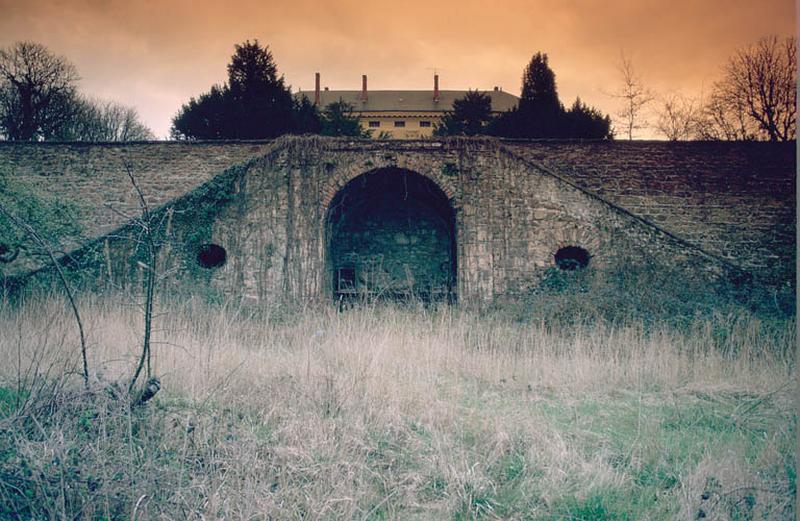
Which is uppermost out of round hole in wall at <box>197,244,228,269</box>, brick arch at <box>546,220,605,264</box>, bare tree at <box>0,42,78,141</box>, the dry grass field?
bare tree at <box>0,42,78,141</box>

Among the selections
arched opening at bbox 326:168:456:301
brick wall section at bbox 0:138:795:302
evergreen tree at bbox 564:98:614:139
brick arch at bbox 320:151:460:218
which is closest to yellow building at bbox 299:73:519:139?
evergreen tree at bbox 564:98:614:139

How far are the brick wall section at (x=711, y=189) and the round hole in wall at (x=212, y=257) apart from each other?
7884 mm

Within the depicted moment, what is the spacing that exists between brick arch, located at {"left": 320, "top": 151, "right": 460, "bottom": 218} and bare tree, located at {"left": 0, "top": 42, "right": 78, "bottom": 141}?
7916 millimetres

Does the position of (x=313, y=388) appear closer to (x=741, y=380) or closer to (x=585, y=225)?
(x=741, y=380)

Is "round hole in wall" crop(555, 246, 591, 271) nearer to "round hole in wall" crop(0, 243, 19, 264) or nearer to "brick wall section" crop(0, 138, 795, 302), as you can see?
"brick wall section" crop(0, 138, 795, 302)

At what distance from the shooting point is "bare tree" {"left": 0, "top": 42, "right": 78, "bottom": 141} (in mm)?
12039

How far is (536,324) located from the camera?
8.80 metres

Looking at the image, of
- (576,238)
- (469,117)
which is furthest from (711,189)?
(469,117)

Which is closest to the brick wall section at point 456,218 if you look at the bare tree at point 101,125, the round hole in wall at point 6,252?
the round hole in wall at point 6,252

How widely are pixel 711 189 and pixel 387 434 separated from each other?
1301cm

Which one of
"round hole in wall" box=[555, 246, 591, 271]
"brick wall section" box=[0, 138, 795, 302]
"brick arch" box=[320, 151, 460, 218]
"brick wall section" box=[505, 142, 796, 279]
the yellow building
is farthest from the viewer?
the yellow building

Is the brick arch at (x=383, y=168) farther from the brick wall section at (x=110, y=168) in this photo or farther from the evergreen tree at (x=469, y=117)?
the evergreen tree at (x=469, y=117)

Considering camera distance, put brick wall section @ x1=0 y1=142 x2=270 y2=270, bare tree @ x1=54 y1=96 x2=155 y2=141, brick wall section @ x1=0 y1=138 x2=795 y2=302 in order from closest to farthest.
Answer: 1. brick wall section @ x1=0 y1=138 x2=795 y2=302
2. brick wall section @ x1=0 y1=142 x2=270 y2=270
3. bare tree @ x1=54 y1=96 x2=155 y2=141

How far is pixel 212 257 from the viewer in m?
10.5
